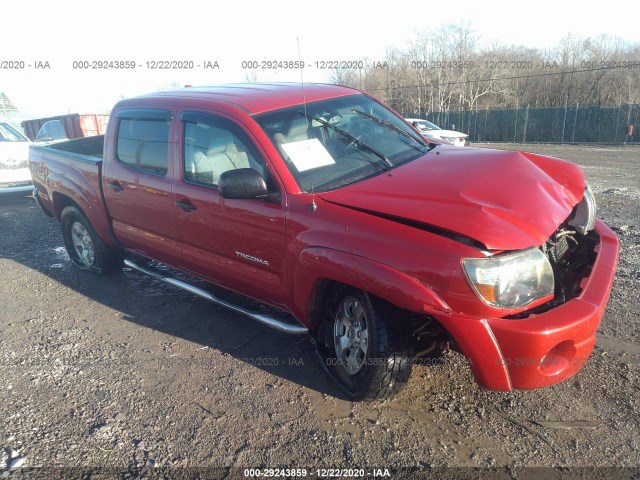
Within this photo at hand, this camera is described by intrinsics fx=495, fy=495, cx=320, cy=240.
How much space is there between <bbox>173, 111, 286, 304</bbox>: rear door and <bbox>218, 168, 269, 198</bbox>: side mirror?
109 mm

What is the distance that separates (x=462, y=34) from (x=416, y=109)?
287 inches

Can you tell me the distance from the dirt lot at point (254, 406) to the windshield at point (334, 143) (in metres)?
1.36

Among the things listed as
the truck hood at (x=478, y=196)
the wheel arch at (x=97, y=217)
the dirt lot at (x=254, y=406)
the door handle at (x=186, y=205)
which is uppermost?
the truck hood at (x=478, y=196)

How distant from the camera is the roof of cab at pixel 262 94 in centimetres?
365

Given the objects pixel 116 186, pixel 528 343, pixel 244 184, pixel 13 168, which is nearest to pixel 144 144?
pixel 116 186

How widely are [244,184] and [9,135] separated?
10.6m

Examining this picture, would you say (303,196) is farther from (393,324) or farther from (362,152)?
(393,324)

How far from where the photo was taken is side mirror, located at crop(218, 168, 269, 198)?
3121 millimetres

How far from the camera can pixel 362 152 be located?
3.53 m

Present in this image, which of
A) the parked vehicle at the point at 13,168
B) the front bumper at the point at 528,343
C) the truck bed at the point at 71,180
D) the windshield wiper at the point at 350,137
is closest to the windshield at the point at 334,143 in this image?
the windshield wiper at the point at 350,137

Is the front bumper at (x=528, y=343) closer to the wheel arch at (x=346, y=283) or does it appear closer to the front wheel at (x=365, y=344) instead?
the wheel arch at (x=346, y=283)

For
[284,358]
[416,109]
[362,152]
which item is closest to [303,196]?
[362,152]

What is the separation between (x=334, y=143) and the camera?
11.5ft

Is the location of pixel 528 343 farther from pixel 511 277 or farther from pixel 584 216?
pixel 584 216
